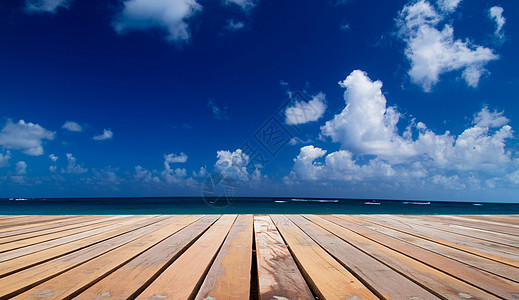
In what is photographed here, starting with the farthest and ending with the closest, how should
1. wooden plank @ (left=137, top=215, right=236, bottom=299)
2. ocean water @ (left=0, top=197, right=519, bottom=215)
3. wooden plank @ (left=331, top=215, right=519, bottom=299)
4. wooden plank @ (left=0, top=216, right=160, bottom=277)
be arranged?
ocean water @ (left=0, top=197, right=519, bottom=215) < wooden plank @ (left=0, top=216, right=160, bottom=277) < wooden plank @ (left=331, top=215, right=519, bottom=299) < wooden plank @ (left=137, top=215, right=236, bottom=299)

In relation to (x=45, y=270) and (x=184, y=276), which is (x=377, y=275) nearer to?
(x=184, y=276)

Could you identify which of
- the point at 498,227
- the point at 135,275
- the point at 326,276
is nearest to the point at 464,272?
the point at 326,276

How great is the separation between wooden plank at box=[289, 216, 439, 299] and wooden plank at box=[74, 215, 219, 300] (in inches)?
41.4

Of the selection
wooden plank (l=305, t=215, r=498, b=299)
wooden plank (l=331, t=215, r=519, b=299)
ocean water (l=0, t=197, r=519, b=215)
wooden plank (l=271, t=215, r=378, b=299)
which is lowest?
ocean water (l=0, t=197, r=519, b=215)

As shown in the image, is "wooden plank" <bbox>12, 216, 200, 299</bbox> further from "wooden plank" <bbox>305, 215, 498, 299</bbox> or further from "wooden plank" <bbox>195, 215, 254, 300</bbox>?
"wooden plank" <bbox>305, 215, 498, 299</bbox>

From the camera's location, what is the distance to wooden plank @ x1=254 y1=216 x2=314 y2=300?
1.08m

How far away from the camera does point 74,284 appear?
117cm

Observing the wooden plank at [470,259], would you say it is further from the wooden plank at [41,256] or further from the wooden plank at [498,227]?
the wooden plank at [41,256]

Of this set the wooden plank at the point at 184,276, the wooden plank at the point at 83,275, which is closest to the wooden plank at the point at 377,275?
the wooden plank at the point at 184,276

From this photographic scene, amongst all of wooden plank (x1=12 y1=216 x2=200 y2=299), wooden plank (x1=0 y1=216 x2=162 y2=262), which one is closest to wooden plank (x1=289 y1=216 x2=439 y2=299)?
wooden plank (x1=12 y1=216 x2=200 y2=299)

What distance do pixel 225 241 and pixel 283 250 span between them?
60cm

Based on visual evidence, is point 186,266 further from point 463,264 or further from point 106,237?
point 463,264

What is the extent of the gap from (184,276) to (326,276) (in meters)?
0.72

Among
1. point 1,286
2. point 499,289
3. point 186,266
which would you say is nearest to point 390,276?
point 499,289
